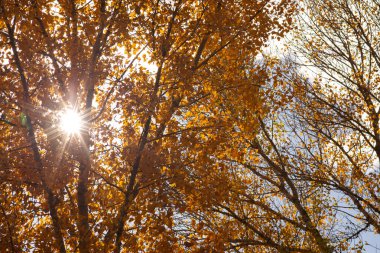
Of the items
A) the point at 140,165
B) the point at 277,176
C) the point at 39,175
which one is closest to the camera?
the point at 39,175

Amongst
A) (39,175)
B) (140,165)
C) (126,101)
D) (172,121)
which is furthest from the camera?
(172,121)

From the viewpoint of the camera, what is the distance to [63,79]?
21.3 ft

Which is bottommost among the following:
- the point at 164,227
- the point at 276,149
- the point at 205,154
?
the point at 164,227

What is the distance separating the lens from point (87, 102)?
A: 668 centimetres

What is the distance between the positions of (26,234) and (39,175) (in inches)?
82.4

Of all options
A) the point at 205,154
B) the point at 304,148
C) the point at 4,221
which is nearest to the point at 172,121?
the point at 205,154

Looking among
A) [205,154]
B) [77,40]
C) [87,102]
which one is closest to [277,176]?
[205,154]

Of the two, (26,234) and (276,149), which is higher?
(276,149)

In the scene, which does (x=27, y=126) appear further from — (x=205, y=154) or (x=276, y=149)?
→ (x=276, y=149)

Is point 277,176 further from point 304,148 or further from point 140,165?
point 140,165

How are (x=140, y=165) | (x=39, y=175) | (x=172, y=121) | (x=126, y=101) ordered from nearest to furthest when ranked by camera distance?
(x=39, y=175)
(x=140, y=165)
(x=126, y=101)
(x=172, y=121)

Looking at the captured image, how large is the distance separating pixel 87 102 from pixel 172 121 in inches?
69.5

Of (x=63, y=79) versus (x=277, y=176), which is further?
(x=277, y=176)

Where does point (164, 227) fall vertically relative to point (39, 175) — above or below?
below
